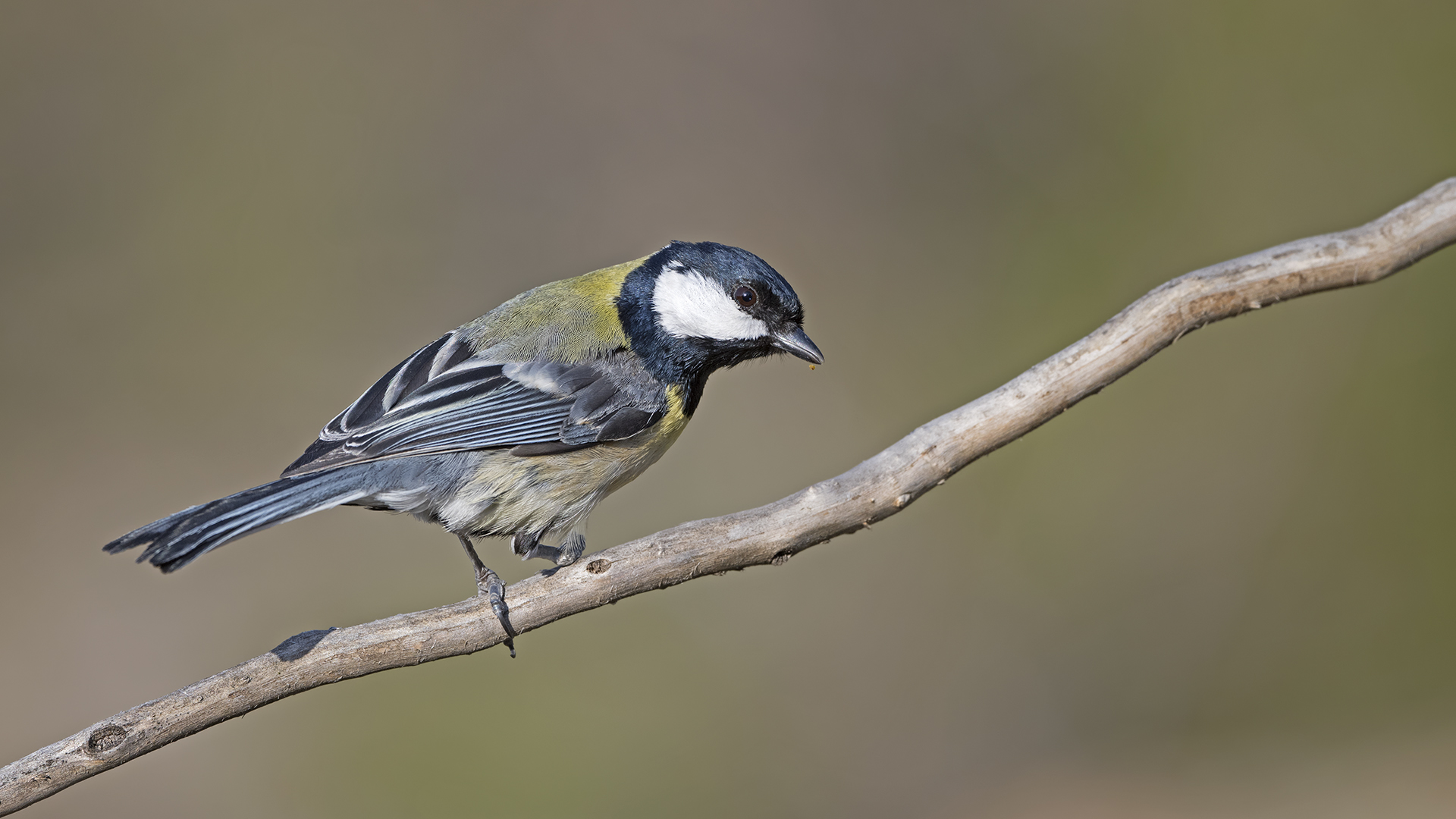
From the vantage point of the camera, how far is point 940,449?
2000mm

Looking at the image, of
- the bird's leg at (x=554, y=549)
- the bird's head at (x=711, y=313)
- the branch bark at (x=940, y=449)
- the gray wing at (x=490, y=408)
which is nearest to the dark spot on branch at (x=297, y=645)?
the branch bark at (x=940, y=449)

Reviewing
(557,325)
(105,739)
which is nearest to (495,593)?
(105,739)

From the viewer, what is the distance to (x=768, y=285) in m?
2.36

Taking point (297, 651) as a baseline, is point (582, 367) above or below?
above

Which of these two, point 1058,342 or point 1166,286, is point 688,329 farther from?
point 1058,342

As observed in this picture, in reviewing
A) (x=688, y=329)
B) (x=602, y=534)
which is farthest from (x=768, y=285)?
(x=602, y=534)

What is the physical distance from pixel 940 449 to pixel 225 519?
1386 millimetres

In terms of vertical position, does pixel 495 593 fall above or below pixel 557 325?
below

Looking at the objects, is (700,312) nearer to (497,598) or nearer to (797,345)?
(797,345)

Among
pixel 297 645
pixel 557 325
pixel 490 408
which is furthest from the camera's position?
pixel 557 325

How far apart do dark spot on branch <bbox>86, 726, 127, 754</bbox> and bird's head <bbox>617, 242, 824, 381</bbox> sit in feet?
4.39

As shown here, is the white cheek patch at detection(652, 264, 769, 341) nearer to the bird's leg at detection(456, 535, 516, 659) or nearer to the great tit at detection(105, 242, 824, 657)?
the great tit at detection(105, 242, 824, 657)

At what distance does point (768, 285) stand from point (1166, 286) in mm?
896

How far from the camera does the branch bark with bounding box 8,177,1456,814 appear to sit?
190cm
